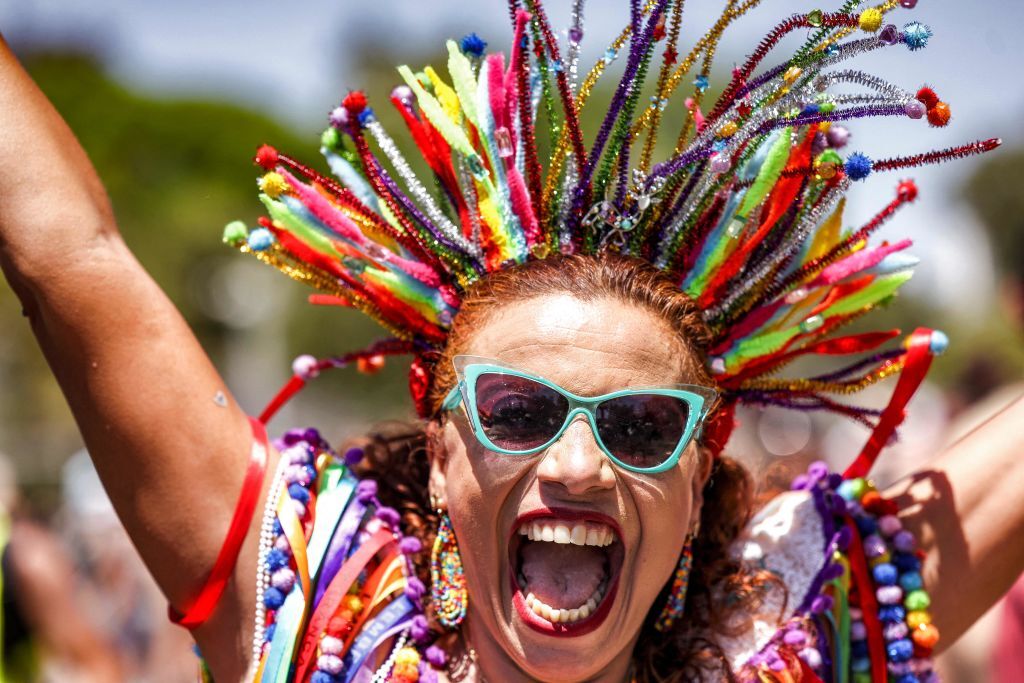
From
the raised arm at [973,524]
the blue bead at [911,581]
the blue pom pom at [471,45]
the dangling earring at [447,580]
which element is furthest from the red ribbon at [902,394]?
the blue pom pom at [471,45]

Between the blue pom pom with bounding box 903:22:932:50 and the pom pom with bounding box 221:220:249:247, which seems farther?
the pom pom with bounding box 221:220:249:247

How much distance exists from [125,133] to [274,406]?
45407 mm

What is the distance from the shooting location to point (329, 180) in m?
2.59

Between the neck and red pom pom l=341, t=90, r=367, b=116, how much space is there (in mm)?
1085

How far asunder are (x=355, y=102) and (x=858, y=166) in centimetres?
104

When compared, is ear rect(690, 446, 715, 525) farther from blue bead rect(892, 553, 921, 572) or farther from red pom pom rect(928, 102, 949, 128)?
red pom pom rect(928, 102, 949, 128)

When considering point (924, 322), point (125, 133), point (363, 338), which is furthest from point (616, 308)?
point (125, 133)

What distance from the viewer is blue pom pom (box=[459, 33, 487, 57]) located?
261 centimetres

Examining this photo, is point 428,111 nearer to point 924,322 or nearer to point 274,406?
point 274,406

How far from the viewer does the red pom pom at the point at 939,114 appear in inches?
89.6

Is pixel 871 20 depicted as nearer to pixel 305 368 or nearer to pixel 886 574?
pixel 886 574

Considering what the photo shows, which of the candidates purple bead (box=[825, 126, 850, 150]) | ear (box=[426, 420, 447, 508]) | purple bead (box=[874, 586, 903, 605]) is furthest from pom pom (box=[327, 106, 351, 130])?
purple bead (box=[874, 586, 903, 605])

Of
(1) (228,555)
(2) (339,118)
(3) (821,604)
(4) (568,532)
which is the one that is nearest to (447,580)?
(4) (568,532)

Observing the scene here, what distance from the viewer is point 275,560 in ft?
7.77
